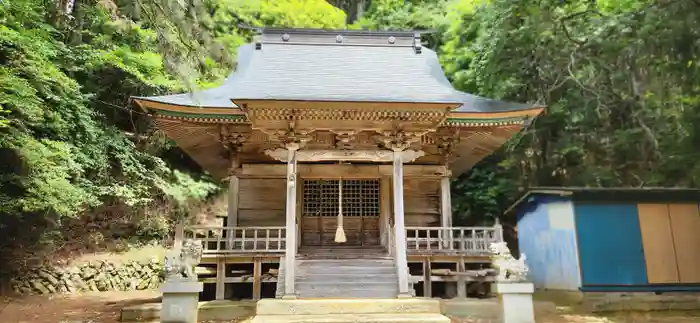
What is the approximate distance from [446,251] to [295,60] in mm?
6237

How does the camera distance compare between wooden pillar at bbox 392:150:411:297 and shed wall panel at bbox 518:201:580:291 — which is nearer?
wooden pillar at bbox 392:150:411:297

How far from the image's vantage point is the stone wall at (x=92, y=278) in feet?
41.1

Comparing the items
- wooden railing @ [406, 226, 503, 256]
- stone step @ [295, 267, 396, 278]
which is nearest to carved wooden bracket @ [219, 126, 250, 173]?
stone step @ [295, 267, 396, 278]

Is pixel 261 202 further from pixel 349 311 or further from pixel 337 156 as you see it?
pixel 349 311

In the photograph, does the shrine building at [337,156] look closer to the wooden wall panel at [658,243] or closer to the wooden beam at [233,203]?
the wooden beam at [233,203]

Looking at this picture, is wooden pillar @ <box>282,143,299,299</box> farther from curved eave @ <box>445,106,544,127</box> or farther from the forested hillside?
curved eave @ <box>445,106,544,127</box>

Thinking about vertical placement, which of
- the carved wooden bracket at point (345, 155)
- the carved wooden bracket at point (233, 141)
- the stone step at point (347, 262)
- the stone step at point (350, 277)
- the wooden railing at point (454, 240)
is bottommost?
the stone step at point (350, 277)

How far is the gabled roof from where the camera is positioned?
9.34 m

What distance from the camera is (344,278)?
29.9 feet

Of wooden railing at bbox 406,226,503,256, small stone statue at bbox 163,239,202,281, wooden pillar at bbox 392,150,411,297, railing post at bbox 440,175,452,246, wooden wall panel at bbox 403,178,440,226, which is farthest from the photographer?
wooden wall panel at bbox 403,178,440,226

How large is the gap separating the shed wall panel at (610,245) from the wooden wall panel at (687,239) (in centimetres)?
82

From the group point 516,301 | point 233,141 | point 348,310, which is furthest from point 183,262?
point 516,301

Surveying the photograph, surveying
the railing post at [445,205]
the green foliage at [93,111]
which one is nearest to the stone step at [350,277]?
the railing post at [445,205]

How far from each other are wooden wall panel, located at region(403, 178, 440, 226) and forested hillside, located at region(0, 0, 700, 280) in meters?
4.63
